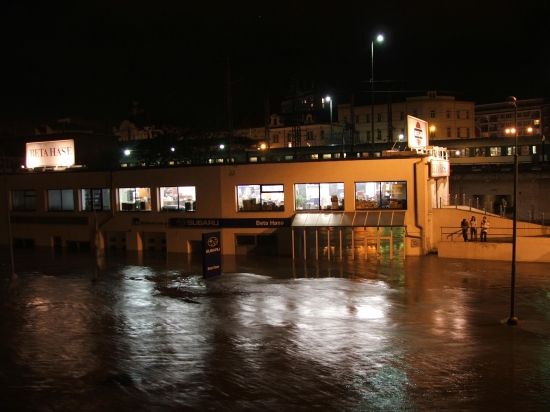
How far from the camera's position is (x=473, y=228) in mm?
33375

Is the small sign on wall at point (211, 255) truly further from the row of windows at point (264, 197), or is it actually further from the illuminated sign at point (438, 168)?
the illuminated sign at point (438, 168)

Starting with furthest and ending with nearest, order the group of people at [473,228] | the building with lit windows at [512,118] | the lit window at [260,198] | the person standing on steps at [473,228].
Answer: the building with lit windows at [512,118], the lit window at [260,198], the person standing on steps at [473,228], the group of people at [473,228]

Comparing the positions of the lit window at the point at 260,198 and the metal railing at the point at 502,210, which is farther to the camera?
the metal railing at the point at 502,210

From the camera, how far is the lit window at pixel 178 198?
3938 centimetres

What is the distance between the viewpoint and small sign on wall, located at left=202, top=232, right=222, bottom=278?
27719 millimetres

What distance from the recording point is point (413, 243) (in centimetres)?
3394

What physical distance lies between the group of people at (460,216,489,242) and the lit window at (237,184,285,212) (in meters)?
11.3

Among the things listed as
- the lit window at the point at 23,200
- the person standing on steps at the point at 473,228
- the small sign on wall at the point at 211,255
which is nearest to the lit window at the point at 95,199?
the lit window at the point at 23,200

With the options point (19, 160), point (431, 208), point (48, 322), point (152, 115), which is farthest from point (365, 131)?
point (48, 322)

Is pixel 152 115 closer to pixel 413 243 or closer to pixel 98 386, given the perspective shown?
pixel 413 243

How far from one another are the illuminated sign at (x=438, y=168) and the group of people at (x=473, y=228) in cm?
364

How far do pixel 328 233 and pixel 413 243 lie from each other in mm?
5177

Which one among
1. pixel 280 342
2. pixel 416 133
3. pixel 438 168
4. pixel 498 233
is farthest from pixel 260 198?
pixel 280 342

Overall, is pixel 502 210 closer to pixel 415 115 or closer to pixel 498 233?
pixel 498 233
